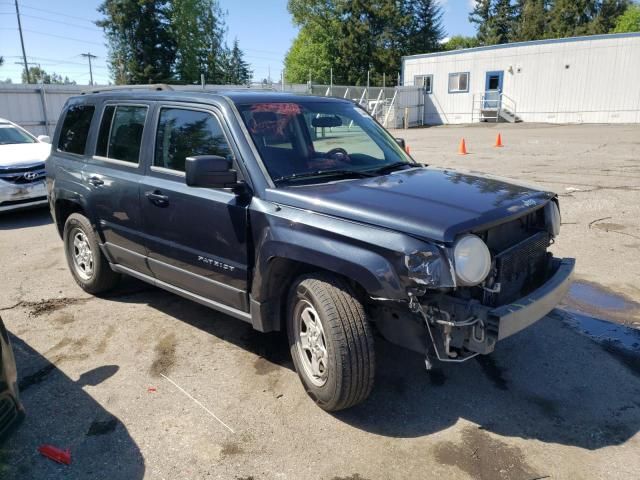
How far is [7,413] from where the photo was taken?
2658mm

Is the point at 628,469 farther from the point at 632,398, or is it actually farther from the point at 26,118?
the point at 26,118

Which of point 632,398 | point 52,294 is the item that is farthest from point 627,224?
point 52,294

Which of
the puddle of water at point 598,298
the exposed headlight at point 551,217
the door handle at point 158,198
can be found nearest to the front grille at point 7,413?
the door handle at point 158,198

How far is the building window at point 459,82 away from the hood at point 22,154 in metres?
28.5

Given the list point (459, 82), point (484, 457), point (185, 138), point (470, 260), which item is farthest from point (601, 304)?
point (459, 82)

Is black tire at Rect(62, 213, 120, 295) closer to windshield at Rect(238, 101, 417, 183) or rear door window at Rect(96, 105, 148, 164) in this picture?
rear door window at Rect(96, 105, 148, 164)

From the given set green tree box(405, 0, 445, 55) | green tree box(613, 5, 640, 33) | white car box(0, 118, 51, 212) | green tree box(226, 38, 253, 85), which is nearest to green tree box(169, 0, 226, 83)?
green tree box(226, 38, 253, 85)

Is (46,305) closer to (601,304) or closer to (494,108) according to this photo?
(601,304)

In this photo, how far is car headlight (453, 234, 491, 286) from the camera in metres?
2.78

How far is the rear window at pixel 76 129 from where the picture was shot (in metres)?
5.14

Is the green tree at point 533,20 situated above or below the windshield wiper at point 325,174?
above

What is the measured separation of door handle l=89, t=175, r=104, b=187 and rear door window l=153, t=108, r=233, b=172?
83 centimetres

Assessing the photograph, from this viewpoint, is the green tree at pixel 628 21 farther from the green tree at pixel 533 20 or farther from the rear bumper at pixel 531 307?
the rear bumper at pixel 531 307

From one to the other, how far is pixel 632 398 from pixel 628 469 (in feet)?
2.62
